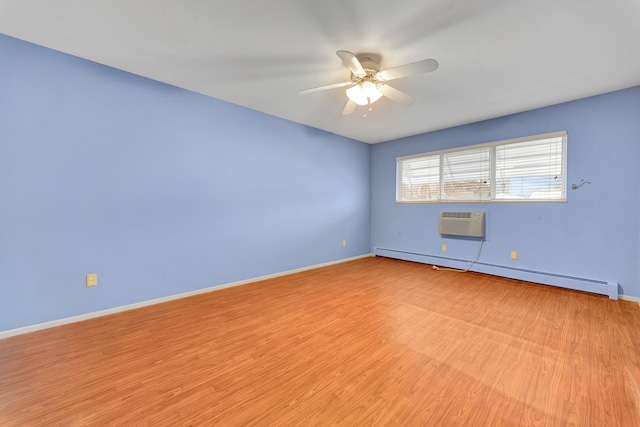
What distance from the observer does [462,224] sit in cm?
413

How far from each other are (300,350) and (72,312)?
2.20 m

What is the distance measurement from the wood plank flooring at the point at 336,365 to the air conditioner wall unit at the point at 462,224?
1270mm

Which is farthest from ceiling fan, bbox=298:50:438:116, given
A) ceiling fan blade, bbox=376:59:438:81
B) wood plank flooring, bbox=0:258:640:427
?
wood plank flooring, bbox=0:258:640:427

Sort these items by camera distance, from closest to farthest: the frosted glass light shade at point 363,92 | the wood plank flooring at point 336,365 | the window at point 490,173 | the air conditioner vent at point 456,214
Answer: the wood plank flooring at point 336,365, the frosted glass light shade at point 363,92, the window at point 490,173, the air conditioner vent at point 456,214

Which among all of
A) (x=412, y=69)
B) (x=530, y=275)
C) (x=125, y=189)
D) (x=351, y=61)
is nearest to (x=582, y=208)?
(x=530, y=275)

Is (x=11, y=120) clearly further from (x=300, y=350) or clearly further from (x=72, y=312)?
(x=300, y=350)

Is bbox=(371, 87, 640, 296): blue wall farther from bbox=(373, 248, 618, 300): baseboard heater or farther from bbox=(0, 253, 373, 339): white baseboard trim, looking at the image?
bbox=(0, 253, 373, 339): white baseboard trim

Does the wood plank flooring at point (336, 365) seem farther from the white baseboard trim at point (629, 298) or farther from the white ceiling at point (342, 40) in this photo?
the white ceiling at point (342, 40)

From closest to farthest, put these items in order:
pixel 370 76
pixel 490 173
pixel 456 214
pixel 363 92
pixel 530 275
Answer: pixel 370 76 < pixel 363 92 < pixel 530 275 < pixel 490 173 < pixel 456 214

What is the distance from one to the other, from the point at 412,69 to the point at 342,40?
0.61m

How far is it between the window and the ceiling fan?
7.27 ft

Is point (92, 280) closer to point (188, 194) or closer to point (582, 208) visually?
point (188, 194)

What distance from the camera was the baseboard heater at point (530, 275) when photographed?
3.05 meters

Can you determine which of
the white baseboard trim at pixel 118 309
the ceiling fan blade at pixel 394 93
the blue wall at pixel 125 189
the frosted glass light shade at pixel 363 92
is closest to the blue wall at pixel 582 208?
the ceiling fan blade at pixel 394 93
